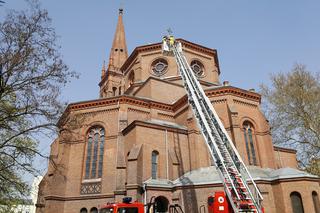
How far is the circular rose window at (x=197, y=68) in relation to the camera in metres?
31.4

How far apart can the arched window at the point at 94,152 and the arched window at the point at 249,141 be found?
38.9 feet

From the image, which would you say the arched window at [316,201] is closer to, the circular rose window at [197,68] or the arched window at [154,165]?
the arched window at [154,165]

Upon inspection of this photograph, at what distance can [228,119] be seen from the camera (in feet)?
72.9

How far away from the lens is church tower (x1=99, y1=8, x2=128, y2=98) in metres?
40.0

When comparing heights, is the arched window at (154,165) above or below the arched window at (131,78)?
below

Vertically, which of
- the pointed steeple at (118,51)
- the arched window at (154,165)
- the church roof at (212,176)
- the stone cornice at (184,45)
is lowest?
the church roof at (212,176)

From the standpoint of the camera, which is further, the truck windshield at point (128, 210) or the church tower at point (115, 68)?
the church tower at point (115, 68)

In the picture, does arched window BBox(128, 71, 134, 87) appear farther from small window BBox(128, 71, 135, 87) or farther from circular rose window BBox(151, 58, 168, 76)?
circular rose window BBox(151, 58, 168, 76)

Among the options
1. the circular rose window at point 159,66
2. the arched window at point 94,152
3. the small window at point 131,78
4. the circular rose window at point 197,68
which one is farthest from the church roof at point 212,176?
the small window at point 131,78

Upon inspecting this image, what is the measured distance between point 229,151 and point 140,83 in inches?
668

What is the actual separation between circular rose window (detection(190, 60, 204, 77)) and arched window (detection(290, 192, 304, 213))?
55.8 feet

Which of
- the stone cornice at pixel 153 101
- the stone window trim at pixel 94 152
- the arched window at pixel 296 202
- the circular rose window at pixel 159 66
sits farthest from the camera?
the circular rose window at pixel 159 66

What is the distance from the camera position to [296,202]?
1773cm

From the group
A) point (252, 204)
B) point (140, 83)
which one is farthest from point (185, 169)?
point (140, 83)
